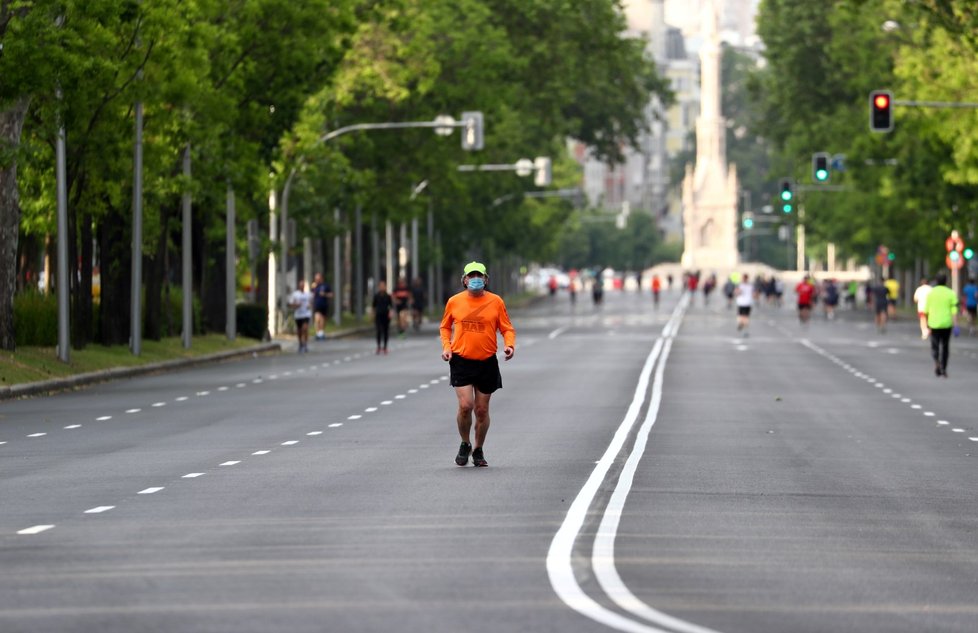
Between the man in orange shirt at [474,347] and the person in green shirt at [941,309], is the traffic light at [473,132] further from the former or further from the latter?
the man in orange shirt at [474,347]

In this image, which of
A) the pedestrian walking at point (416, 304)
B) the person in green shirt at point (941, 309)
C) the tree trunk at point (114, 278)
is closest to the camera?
the person in green shirt at point (941, 309)

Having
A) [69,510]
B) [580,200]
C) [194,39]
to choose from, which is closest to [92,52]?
[194,39]

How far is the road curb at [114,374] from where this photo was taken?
34938 mm

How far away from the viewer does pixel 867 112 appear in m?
85.4

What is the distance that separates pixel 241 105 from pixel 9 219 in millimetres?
12271

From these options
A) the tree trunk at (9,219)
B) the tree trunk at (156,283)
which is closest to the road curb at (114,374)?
the tree trunk at (156,283)

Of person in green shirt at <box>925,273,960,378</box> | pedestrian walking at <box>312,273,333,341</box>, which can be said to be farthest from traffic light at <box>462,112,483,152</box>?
person in green shirt at <box>925,273,960,378</box>

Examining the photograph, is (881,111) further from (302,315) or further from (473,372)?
(473,372)

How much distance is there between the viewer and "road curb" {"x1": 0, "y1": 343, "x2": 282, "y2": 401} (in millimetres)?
34938

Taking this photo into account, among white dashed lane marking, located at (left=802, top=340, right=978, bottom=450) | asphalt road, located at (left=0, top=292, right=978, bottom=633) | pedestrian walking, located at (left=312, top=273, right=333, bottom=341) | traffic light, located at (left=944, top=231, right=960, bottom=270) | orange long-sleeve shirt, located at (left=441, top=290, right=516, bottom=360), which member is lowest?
white dashed lane marking, located at (left=802, top=340, right=978, bottom=450)

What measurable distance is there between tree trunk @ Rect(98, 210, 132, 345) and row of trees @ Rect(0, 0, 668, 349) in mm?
52

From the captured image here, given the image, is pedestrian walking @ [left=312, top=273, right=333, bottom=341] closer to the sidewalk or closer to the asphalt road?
the sidewalk

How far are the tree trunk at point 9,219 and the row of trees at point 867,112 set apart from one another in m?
22.4

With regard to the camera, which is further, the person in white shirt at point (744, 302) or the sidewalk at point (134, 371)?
the person in white shirt at point (744, 302)
